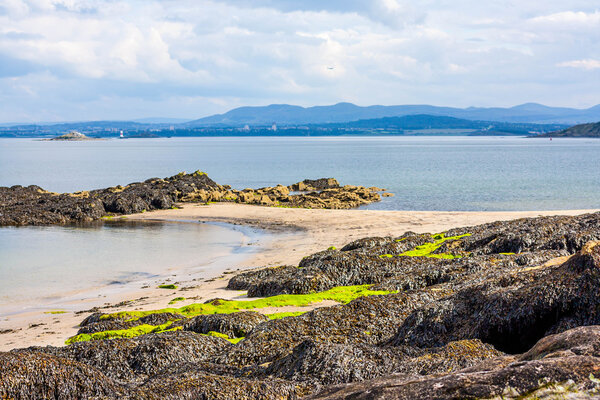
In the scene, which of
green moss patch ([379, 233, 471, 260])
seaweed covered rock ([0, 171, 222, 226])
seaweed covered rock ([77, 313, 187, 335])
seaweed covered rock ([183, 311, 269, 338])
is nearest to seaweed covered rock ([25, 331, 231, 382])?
seaweed covered rock ([183, 311, 269, 338])

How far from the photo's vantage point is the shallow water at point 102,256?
824 inches

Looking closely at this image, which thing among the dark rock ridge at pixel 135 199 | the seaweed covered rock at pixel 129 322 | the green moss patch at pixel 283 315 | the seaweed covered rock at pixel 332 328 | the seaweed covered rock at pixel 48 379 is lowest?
the dark rock ridge at pixel 135 199

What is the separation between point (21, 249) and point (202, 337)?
23756mm

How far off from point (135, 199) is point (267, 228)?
1503 cm

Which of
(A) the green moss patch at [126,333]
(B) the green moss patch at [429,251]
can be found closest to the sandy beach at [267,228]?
(A) the green moss patch at [126,333]

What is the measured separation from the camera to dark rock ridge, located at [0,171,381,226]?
1585 inches

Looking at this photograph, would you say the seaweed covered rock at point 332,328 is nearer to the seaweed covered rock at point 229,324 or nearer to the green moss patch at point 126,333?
the seaweed covered rock at point 229,324

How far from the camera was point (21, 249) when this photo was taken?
95.9ft

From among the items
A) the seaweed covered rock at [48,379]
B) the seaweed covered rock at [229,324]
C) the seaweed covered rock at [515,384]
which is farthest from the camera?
the seaweed covered rock at [229,324]

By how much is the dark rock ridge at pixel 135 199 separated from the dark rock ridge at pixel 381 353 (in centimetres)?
3102

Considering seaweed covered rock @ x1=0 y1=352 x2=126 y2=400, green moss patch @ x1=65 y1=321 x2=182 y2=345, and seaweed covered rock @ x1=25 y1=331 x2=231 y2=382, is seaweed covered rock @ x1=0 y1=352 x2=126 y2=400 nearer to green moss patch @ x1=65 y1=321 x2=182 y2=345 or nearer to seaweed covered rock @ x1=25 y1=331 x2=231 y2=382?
seaweed covered rock @ x1=25 y1=331 x2=231 y2=382

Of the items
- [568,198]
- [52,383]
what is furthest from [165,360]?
[568,198]

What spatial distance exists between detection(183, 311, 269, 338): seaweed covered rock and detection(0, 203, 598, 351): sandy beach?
174 cm

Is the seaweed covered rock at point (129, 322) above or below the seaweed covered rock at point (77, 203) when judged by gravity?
above
